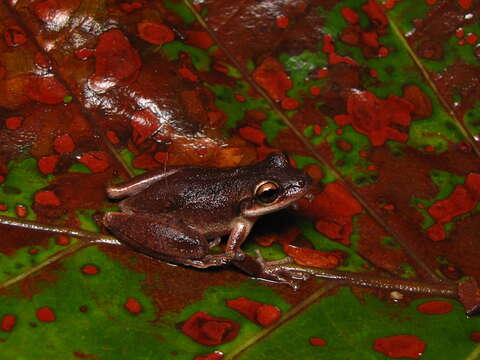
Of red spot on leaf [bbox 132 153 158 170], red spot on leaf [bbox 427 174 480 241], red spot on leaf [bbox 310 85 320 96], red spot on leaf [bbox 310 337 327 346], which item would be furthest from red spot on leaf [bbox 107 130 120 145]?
red spot on leaf [bbox 427 174 480 241]

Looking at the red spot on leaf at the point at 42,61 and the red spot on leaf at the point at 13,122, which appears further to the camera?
the red spot on leaf at the point at 42,61

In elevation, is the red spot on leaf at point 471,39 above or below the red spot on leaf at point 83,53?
above

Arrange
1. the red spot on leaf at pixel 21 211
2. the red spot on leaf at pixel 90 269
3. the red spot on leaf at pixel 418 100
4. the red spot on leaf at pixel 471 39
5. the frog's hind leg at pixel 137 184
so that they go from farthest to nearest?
Result: the red spot on leaf at pixel 471 39
the red spot on leaf at pixel 418 100
the frog's hind leg at pixel 137 184
the red spot on leaf at pixel 21 211
the red spot on leaf at pixel 90 269

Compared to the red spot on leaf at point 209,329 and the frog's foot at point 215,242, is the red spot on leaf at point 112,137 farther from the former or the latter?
the red spot on leaf at point 209,329

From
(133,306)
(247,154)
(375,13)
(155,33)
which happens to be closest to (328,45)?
(375,13)

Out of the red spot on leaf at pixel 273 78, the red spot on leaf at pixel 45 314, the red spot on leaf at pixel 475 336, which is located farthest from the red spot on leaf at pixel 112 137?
the red spot on leaf at pixel 475 336

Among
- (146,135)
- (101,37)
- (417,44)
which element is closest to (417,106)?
(417,44)

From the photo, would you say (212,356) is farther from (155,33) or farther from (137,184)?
(155,33)
